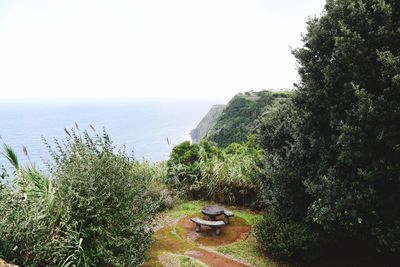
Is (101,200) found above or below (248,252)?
above

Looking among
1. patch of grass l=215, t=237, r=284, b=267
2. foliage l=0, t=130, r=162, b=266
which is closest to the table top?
patch of grass l=215, t=237, r=284, b=267

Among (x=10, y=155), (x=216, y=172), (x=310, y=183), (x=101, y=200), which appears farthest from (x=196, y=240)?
(x=10, y=155)

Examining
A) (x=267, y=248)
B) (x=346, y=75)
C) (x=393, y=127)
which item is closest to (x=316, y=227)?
(x=267, y=248)

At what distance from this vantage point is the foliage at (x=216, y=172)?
11367mm

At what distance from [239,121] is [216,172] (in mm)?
33394

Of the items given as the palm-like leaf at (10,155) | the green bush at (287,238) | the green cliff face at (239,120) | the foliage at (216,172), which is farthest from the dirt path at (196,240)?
the green cliff face at (239,120)

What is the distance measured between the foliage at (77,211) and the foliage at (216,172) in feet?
18.0

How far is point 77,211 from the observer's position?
5.33m

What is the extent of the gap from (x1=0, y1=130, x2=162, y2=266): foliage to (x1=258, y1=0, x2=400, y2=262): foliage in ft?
12.3

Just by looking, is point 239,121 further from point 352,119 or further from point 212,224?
point 352,119

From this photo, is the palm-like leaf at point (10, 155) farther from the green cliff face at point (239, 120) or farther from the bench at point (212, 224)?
the green cliff face at point (239, 120)

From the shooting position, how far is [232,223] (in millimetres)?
9773

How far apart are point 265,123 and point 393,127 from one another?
4400 millimetres

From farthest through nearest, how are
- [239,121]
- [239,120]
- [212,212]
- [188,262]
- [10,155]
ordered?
1. [239,120]
2. [239,121]
3. [212,212]
4. [188,262]
5. [10,155]
